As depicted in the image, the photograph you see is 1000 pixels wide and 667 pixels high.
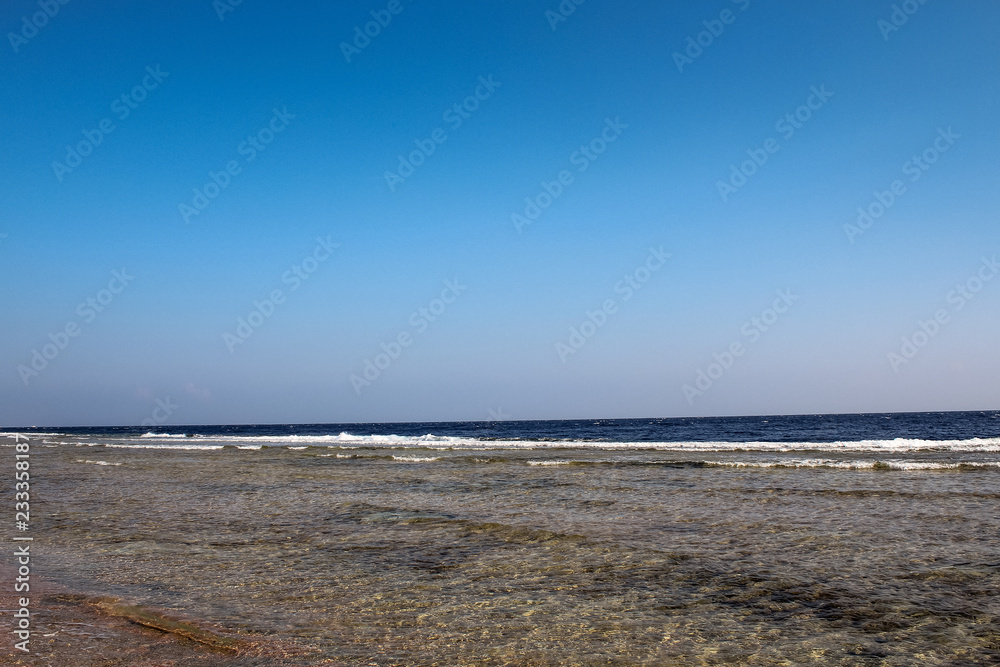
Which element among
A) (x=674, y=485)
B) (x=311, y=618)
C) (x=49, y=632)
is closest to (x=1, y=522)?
(x=49, y=632)

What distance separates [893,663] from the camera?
560 cm

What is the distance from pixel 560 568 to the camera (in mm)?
9141

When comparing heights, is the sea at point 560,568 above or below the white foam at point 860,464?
above

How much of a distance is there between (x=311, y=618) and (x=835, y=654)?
5.26 meters

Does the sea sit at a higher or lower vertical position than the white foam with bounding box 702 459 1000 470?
higher

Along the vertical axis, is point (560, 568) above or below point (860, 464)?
above

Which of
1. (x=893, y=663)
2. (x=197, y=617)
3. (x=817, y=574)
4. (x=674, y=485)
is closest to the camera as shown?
(x=893, y=663)

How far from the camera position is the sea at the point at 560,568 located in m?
6.08

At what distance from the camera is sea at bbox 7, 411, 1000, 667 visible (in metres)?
6.08

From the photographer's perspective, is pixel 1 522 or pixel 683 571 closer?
pixel 683 571

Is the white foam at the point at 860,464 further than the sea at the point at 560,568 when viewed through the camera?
Yes

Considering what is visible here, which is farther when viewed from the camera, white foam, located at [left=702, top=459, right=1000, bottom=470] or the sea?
white foam, located at [left=702, top=459, right=1000, bottom=470]

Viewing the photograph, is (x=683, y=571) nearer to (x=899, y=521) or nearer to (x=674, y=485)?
(x=899, y=521)

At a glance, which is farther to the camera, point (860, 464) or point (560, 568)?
point (860, 464)
